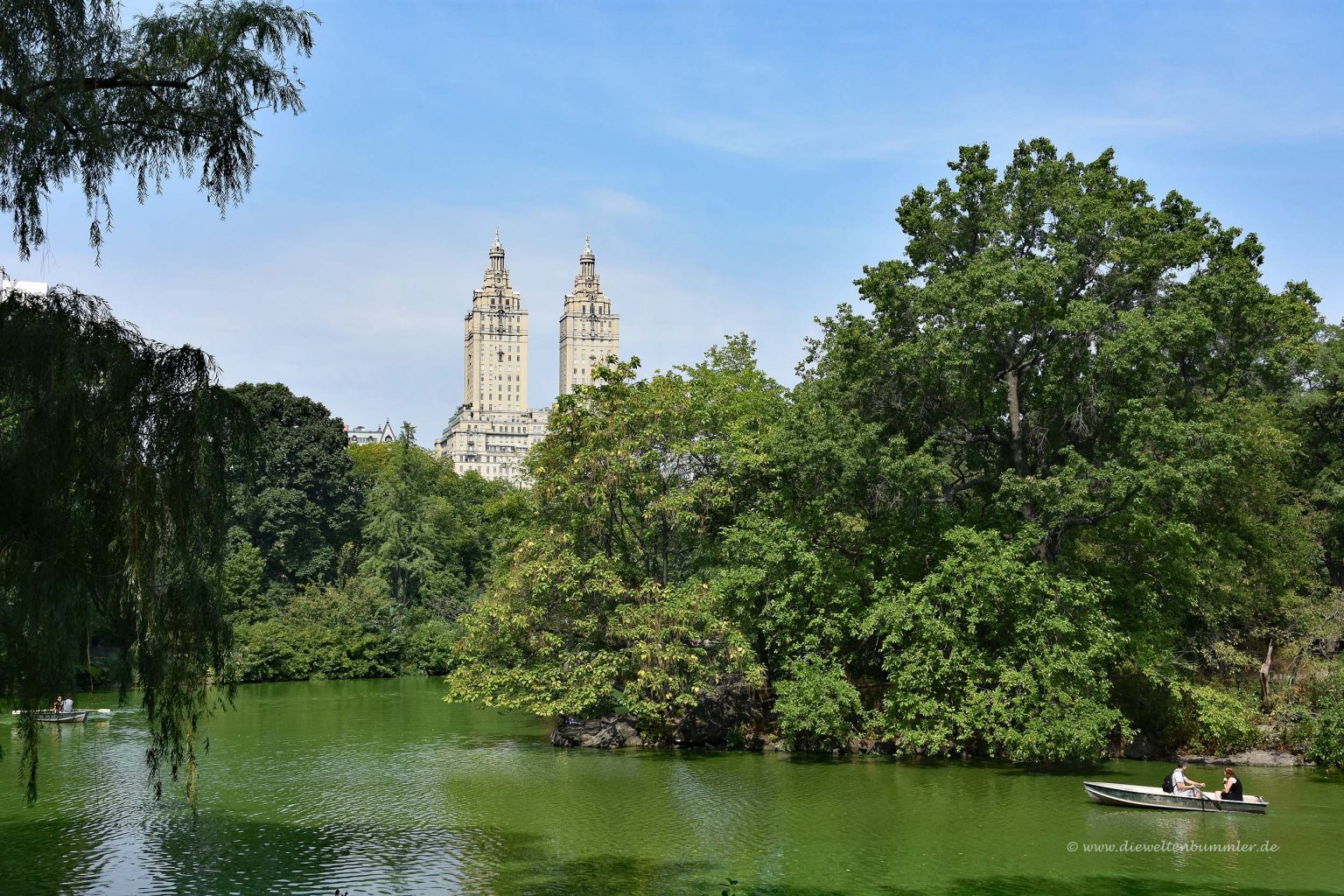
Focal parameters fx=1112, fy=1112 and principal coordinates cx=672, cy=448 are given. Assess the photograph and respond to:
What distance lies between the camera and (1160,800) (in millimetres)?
18734

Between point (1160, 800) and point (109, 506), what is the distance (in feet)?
55.0

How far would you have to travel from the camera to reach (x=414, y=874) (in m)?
15.0

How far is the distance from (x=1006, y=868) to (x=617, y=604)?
12.2 meters

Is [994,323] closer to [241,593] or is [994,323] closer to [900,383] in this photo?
[900,383]

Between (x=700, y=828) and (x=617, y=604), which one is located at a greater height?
(x=617, y=604)

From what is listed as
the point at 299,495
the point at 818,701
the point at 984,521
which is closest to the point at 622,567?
the point at 818,701

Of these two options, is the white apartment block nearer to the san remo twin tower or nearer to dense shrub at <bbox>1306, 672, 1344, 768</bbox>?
the san remo twin tower

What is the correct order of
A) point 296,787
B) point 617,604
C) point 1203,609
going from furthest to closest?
point 617,604, point 1203,609, point 296,787

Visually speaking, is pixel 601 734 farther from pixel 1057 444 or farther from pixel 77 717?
pixel 77 717

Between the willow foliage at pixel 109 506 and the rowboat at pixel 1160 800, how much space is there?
14.6 m

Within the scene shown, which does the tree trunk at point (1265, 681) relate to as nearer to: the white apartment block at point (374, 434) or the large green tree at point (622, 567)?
the large green tree at point (622, 567)

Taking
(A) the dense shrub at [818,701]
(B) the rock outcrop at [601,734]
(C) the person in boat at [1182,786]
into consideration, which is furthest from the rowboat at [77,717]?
(C) the person in boat at [1182,786]

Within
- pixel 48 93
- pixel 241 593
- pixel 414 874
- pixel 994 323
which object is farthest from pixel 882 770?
pixel 241 593

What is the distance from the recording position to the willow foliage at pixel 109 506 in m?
9.95
